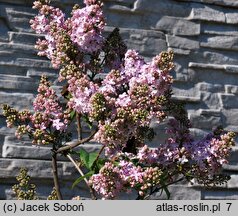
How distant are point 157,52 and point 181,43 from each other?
0.35 feet

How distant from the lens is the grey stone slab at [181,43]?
2471 mm

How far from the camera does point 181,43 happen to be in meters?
2.49

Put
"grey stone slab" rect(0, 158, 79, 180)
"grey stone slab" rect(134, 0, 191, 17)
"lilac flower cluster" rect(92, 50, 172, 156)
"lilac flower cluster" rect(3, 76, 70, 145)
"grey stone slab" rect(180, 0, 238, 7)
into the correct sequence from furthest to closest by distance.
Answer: "grey stone slab" rect(180, 0, 238, 7) < "grey stone slab" rect(134, 0, 191, 17) < "grey stone slab" rect(0, 158, 79, 180) < "lilac flower cluster" rect(3, 76, 70, 145) < "lilac flower cluster" rect(92, 50, 172, 156)

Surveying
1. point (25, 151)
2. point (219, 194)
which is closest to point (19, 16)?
point (25, 151)

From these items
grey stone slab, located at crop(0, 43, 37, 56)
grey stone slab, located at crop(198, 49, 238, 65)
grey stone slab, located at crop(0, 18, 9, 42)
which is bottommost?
grey stone slab, located at crop(198, 49, 238, 65)

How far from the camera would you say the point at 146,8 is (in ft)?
7.95

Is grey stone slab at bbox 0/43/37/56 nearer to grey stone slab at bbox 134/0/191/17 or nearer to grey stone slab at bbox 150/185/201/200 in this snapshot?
grey stone slab at bbox 134/0/191/17

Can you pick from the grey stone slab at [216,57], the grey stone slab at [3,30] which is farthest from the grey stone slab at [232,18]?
the grey stone slab at [3,30]

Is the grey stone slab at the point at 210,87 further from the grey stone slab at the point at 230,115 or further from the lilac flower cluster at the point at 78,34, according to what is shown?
the lilac flower cluster at the point at 78,34

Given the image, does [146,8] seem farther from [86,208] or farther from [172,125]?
[86,208]

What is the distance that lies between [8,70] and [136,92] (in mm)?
781

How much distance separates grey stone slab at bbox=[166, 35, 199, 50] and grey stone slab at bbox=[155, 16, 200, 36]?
2 centimetres

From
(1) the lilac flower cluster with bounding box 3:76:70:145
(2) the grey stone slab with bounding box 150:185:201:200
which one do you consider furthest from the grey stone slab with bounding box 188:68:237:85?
(1) the lilac flower cluster with bounding box 3:76:70:145

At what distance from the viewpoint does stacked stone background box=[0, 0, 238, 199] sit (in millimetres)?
2258
